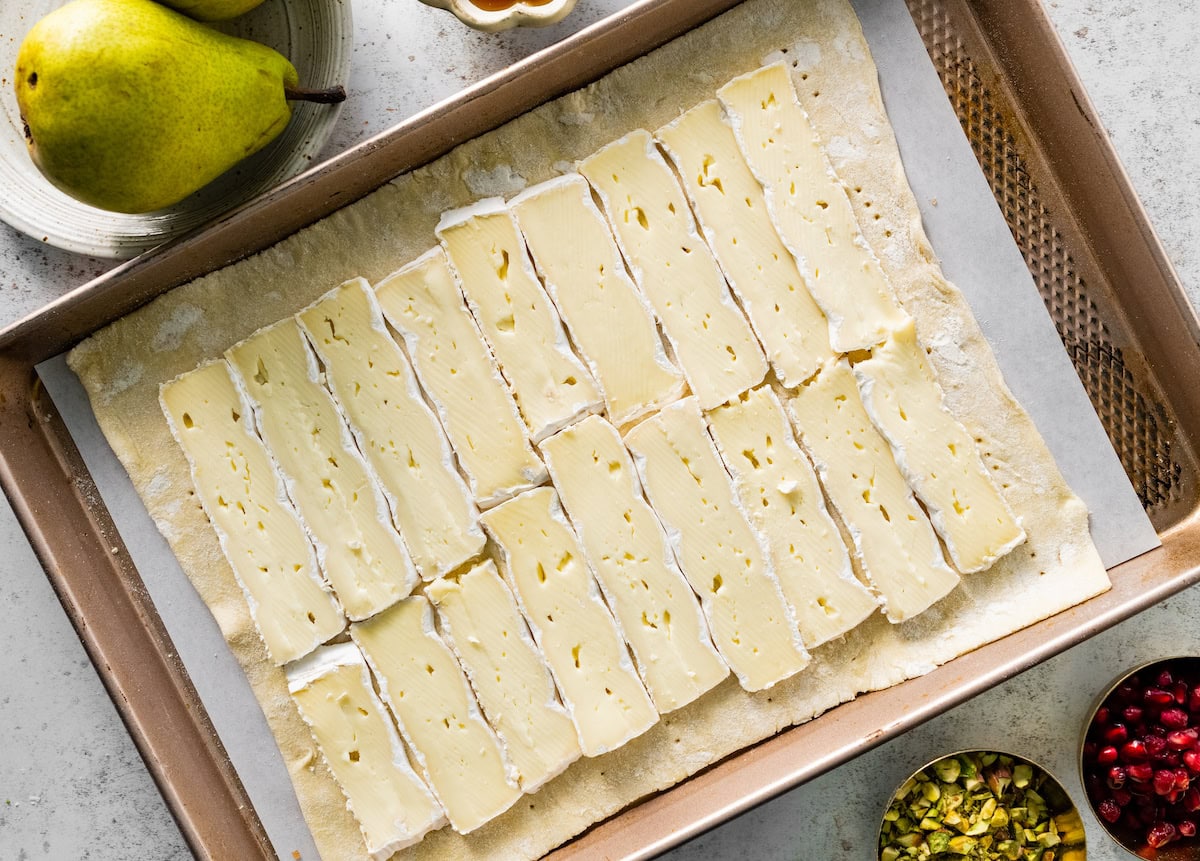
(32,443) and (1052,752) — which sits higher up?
(32,443)

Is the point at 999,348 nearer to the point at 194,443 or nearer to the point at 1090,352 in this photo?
the point at 1090,352

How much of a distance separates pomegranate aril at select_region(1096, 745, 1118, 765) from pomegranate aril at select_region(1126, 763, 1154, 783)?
30 mm

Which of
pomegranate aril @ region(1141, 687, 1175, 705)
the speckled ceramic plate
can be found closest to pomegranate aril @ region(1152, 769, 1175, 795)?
pomegranate aril @ region(1141, 687, 1175, 705)

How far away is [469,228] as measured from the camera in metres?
1.46

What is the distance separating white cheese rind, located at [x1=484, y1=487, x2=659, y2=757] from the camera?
1.47 m

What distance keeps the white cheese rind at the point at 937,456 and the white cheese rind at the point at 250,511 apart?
953 millimetres

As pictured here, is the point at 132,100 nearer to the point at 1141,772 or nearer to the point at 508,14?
the point at 508,14

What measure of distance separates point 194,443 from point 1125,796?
1.63 metres

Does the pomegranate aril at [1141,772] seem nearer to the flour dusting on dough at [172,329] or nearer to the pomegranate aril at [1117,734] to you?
the pomegranate aril at [1117,734]

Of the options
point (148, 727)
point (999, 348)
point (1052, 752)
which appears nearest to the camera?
point (148, 727)

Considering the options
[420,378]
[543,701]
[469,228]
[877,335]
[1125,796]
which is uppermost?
[469,228]

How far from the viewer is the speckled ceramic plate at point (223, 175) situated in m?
1.41

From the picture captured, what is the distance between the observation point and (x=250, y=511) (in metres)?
1.46

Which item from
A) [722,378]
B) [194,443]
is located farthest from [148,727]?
[722,378]
